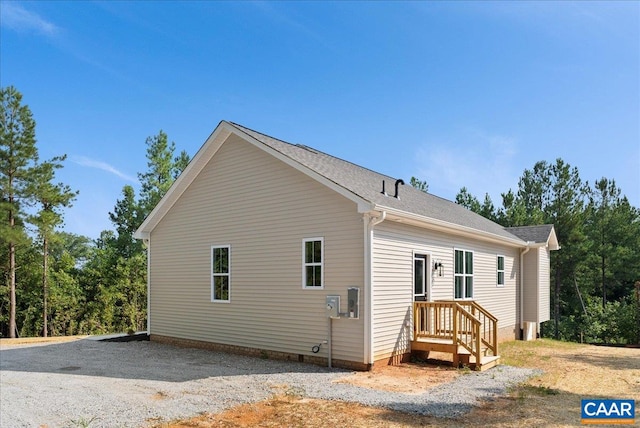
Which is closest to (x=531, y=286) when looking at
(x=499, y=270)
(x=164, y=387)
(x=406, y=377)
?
(x=499, y=270)

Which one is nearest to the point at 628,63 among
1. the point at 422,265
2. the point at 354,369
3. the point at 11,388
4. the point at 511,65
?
the point at 511,65

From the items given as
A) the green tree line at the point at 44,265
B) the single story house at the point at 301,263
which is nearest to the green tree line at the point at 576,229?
the single story house at the point at 301,263

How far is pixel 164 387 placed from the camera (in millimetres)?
7621

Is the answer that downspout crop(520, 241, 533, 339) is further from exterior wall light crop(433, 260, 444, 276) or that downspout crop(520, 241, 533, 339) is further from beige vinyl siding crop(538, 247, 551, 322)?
exterior wall light crop(433, 260, 444, 276)

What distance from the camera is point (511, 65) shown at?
14.0 meters

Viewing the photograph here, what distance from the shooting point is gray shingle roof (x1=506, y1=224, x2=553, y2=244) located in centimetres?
1794

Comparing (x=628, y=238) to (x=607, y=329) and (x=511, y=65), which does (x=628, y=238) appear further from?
(x=511, y=65)

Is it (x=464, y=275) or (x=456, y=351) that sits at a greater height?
(x=464, y=275)

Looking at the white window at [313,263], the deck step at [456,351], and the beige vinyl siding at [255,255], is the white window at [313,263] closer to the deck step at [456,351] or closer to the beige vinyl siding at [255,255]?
the beige vinyl siding at [255,255]

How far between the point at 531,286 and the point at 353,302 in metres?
11.2

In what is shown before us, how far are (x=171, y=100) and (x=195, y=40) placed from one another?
16.3 feet

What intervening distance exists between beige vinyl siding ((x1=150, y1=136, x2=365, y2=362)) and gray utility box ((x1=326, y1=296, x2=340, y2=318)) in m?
0.15

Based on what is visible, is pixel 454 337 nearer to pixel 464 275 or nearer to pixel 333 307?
pixel 333 307
